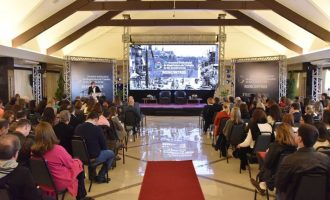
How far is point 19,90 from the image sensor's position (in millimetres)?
13008

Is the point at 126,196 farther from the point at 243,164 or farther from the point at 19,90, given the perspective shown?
the point at 19,90

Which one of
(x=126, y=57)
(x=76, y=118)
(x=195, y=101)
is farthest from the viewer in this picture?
(x=195, y=101)

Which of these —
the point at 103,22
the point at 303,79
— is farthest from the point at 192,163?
the point at 303,79

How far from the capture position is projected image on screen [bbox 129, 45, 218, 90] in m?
15.6

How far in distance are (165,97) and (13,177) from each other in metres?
13.9

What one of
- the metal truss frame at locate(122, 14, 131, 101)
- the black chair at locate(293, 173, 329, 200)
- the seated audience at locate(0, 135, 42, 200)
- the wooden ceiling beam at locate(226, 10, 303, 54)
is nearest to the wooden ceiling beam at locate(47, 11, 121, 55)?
the metal truss frame at locate(122, 14, 131, 101)

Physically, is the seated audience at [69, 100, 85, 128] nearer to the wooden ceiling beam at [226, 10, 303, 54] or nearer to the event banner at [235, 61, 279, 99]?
the event banner at [235, 61, 279, 99]

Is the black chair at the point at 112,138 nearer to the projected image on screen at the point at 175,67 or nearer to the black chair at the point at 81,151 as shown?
the black chair at the point at 81,151

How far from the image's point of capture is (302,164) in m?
2.60

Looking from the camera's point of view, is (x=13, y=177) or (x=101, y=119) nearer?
(x=13, y=177)

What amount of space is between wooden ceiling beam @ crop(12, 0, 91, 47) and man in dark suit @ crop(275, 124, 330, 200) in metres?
8.60

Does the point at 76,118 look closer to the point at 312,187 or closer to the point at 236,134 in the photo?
the point at 236,134

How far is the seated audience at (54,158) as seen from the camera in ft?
10.3

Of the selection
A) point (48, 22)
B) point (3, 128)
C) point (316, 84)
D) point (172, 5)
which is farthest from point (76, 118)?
point (316, 84)
